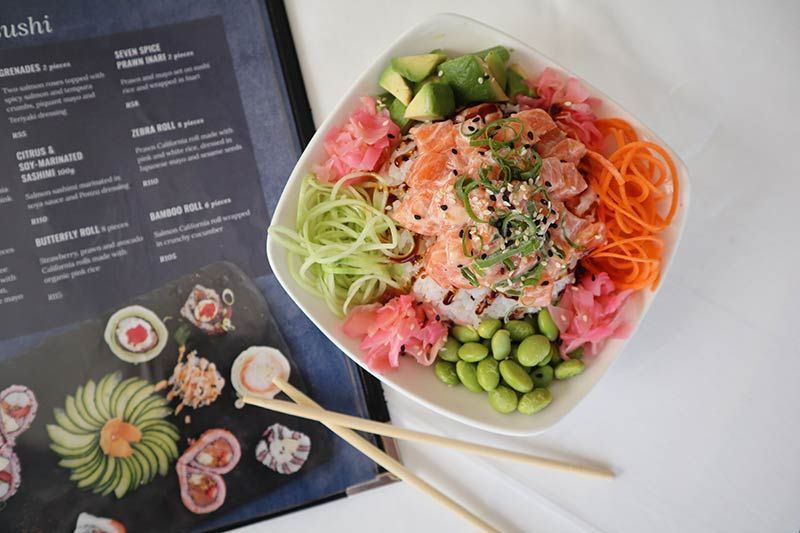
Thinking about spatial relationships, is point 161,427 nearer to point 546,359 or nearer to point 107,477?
point 107,477

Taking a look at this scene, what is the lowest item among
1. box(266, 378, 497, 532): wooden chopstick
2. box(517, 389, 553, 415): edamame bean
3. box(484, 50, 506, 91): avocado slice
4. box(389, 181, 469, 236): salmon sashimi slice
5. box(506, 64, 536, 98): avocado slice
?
box(266, 378, 497, 532): wooden chopstick

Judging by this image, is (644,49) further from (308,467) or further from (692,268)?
(308,467)

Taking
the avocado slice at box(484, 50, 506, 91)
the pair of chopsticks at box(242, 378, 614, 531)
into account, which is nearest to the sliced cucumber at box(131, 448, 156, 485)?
the pair of chopsticks at box(242, 378, 614, 531)

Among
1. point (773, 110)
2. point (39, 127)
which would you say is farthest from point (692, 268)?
point (39, 127)

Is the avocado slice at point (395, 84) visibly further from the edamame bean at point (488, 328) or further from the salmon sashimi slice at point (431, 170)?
the edamame bean at point (488, 328)

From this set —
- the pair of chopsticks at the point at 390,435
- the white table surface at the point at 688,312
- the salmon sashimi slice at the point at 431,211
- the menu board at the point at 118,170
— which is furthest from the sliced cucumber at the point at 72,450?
the salmon sashimi slice at the point at 431,211

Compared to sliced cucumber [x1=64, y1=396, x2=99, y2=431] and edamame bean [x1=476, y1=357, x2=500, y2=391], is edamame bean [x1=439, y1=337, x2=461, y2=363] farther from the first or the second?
sliced cucumber [x1=64, y1=396, x2=99, y2=431]

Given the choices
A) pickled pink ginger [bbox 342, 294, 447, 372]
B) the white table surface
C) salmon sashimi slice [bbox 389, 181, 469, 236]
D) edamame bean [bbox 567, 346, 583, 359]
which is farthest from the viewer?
the white table surface
